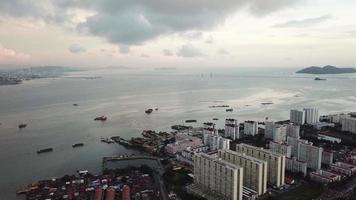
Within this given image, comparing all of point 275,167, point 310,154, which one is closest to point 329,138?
point 310,154

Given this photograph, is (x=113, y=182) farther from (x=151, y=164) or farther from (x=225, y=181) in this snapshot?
(x=225, y=181)

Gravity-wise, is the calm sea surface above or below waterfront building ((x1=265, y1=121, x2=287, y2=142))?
below

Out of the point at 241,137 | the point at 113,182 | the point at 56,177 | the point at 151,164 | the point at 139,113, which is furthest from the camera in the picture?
the point at 139,113

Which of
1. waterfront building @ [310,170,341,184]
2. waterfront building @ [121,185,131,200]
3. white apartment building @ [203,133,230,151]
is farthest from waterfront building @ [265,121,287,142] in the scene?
waterfront building @ [121,185,131,200]

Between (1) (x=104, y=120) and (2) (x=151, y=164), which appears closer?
(2) (x=151, y=164)

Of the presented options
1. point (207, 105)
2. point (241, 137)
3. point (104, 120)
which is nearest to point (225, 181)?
point (241, 137)

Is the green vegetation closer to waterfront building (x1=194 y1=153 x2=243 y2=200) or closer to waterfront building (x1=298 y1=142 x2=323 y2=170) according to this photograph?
waterfront building (x1=194 y1=153 x2=243 y2=200)

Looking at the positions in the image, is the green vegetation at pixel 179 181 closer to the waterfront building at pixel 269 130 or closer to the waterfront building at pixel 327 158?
the waterfront building at pixel 327 158
